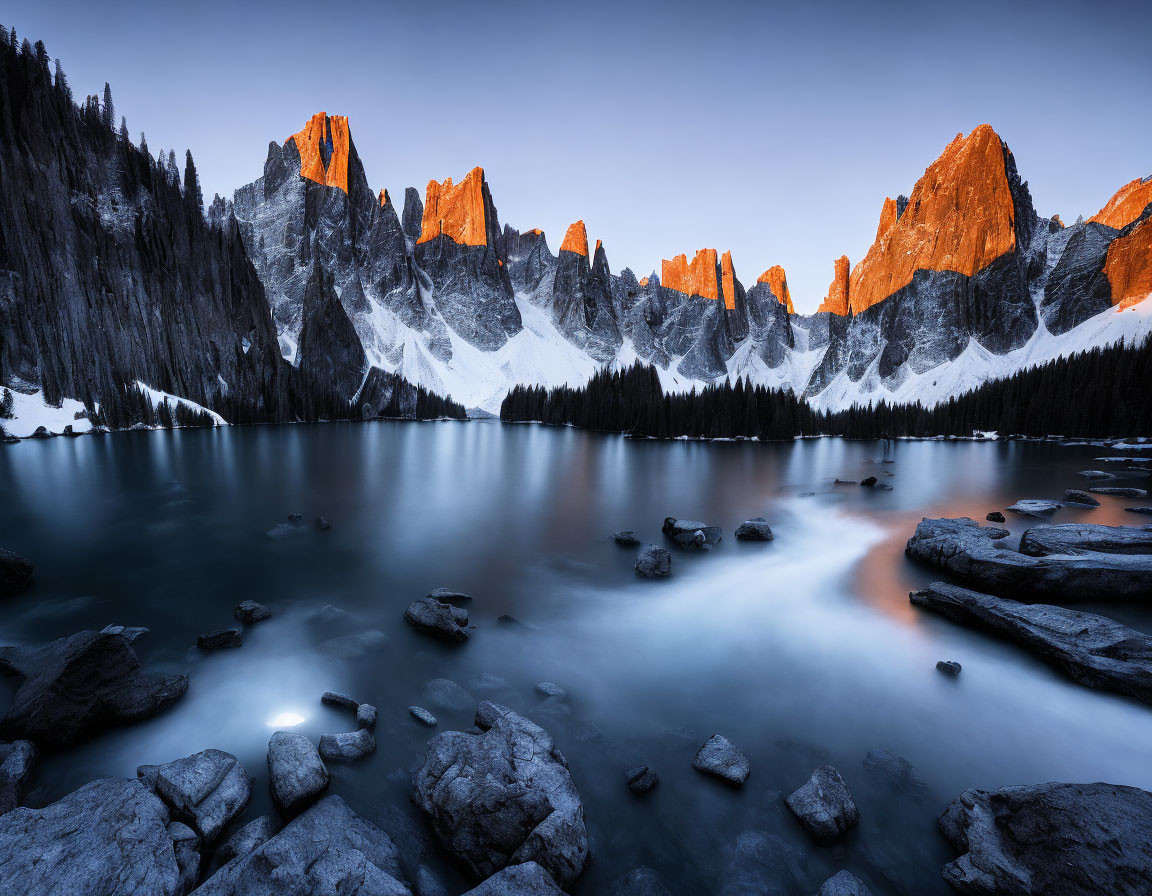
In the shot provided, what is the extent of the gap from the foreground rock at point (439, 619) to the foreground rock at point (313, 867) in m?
4.32

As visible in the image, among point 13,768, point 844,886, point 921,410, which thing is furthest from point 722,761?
point 921,410

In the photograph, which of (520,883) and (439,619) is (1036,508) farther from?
(520,883)

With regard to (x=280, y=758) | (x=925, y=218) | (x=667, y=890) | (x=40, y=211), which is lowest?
(x=667, y=890)

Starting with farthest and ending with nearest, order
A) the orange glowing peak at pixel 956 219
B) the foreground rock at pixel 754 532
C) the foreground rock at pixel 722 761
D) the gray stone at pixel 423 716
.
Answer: the orange glowing peak at pixel 956 219, the foreground rock at pixel 754 532, the gray stone at pixel 423 716, the foreground rock at pixel 722 761

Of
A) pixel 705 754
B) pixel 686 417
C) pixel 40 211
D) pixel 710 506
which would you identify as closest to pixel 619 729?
pixel 705 754

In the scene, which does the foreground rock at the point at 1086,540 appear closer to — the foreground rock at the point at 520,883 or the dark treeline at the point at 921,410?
the foreground rock at the point at 520,883

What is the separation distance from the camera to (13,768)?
5219mm

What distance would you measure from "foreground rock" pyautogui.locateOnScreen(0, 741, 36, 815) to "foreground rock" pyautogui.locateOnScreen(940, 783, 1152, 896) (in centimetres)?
904

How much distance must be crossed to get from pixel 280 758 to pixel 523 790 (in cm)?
280

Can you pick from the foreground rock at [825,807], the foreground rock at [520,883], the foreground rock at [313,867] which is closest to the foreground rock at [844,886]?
the foreground rock at [825,807]

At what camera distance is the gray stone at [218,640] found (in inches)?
329

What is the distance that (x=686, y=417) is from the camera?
75.8 meters

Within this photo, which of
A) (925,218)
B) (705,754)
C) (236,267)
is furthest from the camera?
(925,218)

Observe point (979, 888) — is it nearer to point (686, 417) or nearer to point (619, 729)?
point (619, 729)
